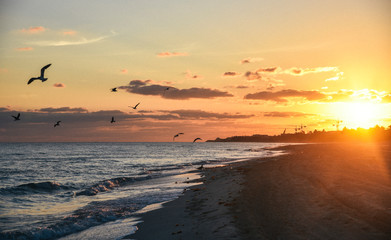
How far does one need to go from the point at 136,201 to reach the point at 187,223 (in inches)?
356

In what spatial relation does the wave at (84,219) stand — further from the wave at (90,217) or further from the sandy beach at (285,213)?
the sandy beach at (285,213)

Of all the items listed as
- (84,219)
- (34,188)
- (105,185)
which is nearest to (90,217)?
(84,219)

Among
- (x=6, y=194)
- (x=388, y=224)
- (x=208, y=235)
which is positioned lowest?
(x=6, y=194)

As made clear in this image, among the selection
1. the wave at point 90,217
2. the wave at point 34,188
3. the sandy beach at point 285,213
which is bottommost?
the wave at point 34,188

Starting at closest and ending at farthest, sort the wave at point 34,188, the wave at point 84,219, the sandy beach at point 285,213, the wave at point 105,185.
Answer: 1. the sandy beach at point 285,213
2. the wave at point 84,219
3. the wave at point 105,185
4. the wave at point 34,188

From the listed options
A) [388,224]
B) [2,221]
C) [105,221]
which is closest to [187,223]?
[105,221]

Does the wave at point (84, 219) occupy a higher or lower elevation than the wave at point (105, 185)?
higher

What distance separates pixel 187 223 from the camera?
45.7ft

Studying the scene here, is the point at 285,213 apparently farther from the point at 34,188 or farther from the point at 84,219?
the point at 34,188

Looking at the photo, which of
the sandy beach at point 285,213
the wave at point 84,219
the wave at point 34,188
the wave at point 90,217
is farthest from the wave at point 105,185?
the sandy beach at point 285,213

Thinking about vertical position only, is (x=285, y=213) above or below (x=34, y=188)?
above

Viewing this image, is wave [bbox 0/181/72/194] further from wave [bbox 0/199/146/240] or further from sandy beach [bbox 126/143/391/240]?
sandy beach [bbox 126/143/391/240]

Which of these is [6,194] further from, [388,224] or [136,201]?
[388,224]

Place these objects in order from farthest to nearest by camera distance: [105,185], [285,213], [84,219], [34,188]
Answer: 1. [105,185]
2. [34,188]
3. [84,219]
4. [285,213]
